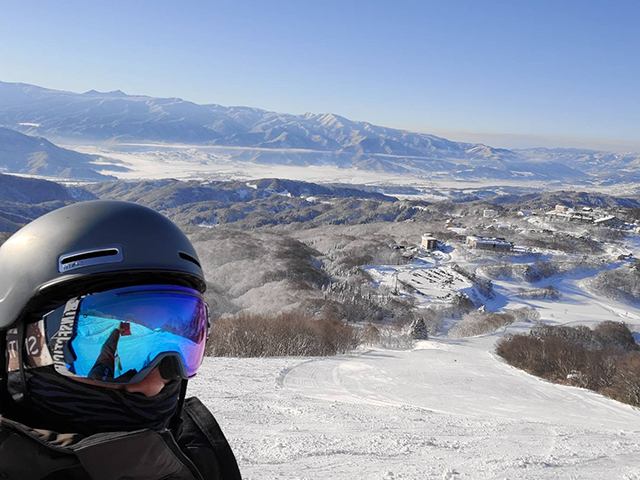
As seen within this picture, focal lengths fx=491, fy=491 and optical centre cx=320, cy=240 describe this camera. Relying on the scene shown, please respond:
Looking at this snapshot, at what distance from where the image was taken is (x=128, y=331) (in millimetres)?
1806

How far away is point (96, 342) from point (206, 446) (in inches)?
27.5

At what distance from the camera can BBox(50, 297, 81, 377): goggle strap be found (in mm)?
1684

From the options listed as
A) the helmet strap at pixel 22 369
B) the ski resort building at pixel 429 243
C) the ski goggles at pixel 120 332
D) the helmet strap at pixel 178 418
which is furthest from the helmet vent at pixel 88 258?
the ski resort building at pixel 429 243

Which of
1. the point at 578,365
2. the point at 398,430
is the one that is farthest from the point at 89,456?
the point at 578,365

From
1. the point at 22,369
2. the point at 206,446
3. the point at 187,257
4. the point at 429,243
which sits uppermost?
the point at 187,257

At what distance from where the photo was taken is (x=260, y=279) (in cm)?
5984

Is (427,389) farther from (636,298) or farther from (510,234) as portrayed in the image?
(510,234)

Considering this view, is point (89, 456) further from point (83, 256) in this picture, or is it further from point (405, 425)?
point (405, 425)

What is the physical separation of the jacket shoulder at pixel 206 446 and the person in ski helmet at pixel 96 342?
168 mm

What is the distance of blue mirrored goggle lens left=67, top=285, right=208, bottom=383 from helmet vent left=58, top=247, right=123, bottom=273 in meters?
0.12

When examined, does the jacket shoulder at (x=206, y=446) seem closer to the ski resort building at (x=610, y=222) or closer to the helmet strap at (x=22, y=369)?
the helmet strap at (x=22, y=369)

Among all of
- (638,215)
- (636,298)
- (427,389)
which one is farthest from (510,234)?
(427,389)

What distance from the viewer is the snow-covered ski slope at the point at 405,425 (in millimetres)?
4617

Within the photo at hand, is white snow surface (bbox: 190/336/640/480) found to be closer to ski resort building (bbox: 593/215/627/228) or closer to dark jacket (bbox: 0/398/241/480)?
dark jacket (bbox: 0/398/241/480)
